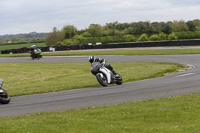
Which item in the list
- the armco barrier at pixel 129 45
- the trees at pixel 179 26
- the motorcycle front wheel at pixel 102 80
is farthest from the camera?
the trees at pixel 179 26

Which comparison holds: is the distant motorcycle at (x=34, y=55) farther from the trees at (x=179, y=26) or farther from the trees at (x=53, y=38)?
the trees at (x=179, y=26)

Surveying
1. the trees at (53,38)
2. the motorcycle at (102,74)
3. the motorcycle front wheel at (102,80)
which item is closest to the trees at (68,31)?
the trees at (53,38)

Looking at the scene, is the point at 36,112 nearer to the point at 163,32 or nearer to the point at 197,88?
the point at 197,88

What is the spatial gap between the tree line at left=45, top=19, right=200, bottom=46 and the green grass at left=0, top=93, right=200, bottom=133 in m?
69.9

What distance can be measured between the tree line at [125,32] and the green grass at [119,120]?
6989 cm

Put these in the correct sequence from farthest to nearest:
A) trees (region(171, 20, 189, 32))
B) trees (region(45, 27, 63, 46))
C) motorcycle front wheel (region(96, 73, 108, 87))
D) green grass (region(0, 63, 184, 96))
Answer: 1. trees (region(45, 27, 63, 46))
2. trees (region(171, 20, 189, 32))
3. green grass (region(0, 63, 184, 96))
4. motorcycle front wheel (region(96, 73, 108, 87))

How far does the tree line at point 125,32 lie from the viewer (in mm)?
81812

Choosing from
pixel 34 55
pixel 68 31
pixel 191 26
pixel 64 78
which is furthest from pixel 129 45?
pixel 68 31

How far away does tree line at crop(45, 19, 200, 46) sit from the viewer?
81.8 metres

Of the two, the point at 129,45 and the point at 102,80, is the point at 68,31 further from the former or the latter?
the point at 102,80

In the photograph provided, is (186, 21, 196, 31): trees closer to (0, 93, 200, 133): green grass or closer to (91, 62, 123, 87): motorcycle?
(91, 62, 123, 87): motorcycle

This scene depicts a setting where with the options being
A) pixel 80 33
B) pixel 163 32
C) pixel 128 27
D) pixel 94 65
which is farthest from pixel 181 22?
pixel 94 65

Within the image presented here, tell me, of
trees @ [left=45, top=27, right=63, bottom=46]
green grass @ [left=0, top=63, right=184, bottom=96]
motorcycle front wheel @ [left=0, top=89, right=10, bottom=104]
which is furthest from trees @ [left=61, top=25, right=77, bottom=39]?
motorcycle front wheel @ [left=0, top=89, right=10, bottom=104]

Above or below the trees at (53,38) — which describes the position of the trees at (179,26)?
above
